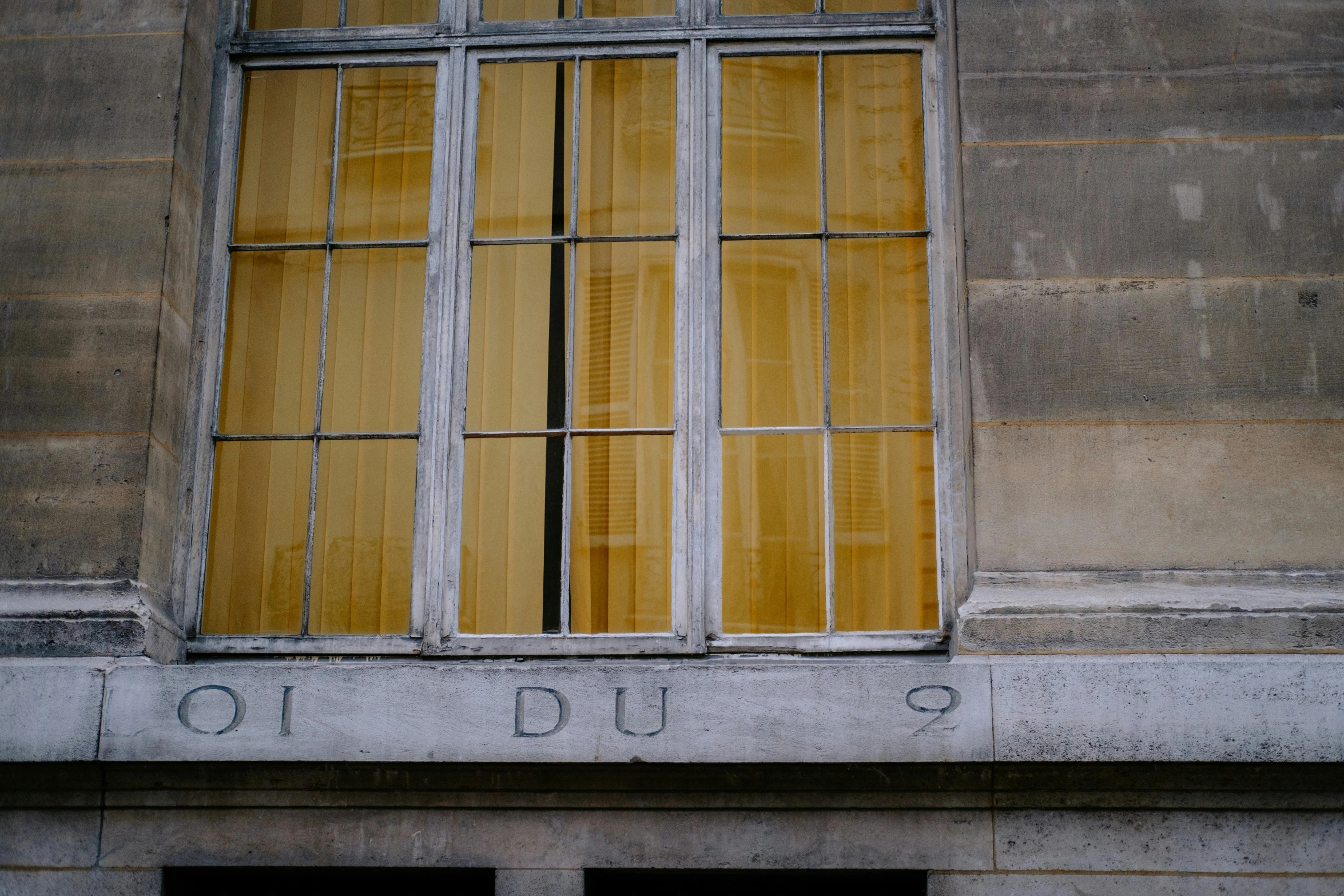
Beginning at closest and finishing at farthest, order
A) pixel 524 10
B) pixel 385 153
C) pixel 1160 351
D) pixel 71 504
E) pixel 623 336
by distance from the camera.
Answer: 1. pixel 1160 351
2. pixel 71 504
3. pixel 623 336
4. pixel 385 153
5. pixel 524 10

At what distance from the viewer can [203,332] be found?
21.7 ft

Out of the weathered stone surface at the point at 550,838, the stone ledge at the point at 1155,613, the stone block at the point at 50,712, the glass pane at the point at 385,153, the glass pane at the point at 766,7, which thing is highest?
the glass pane at the point at 766,7

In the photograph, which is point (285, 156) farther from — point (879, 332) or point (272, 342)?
point (879, 332)

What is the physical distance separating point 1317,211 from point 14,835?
5.87 m

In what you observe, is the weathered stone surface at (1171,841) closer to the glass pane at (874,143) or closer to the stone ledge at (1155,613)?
the stone ledge at (1155,613)

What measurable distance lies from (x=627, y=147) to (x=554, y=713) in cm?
268

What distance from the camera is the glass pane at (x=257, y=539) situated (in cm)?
634

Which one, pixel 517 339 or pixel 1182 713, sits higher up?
pixel 517 339

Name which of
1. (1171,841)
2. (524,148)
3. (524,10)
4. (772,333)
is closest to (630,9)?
(524,10)

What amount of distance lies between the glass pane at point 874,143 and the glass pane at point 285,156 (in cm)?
237

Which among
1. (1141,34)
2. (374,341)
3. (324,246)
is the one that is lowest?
(374,341)

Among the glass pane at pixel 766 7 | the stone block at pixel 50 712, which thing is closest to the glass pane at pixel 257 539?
the stone block at pixel 50 712

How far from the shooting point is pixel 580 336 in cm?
656

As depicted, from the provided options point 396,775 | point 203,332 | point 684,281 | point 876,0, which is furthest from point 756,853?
point 876,0
